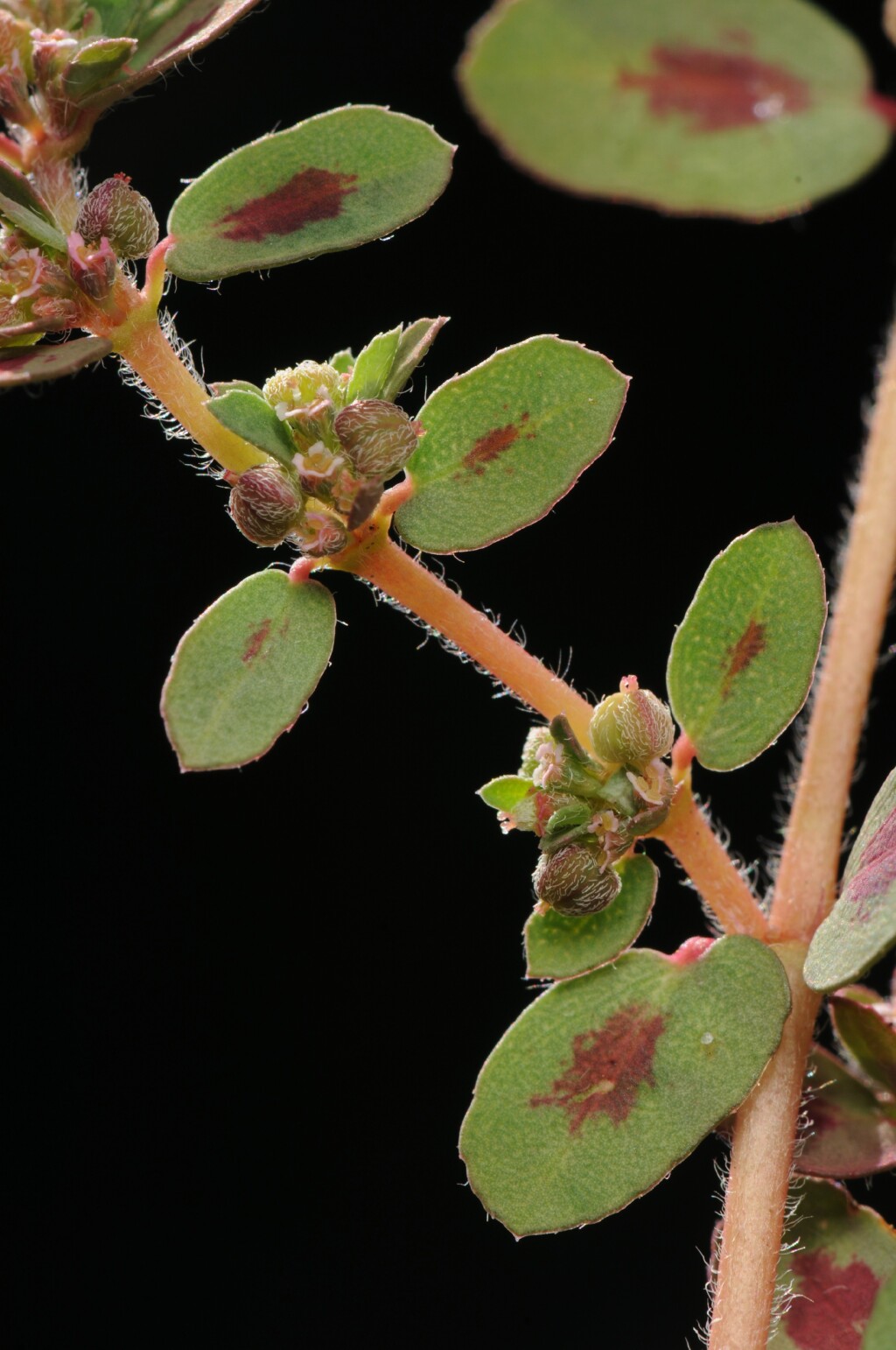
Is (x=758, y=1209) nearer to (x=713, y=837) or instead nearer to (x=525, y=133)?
(x=713, y=837)

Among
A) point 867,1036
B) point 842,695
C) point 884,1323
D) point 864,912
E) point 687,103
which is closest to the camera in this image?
point 864,912

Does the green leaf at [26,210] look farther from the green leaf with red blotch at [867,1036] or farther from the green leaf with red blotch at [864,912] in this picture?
the green leaf with red blotch at [867,1036]

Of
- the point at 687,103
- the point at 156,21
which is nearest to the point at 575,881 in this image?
the point at 156,21

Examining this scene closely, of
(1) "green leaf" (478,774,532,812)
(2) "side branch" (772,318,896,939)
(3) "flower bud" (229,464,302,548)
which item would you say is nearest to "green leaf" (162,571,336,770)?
(3) "flower bud" (229,464,302,548)

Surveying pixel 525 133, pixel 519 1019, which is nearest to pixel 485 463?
pixel 519 1019

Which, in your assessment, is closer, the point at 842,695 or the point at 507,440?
the point at 507,440

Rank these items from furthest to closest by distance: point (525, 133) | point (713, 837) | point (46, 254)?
1. point (525, 133)
2. point (713, 837)
3. point (46, 254)

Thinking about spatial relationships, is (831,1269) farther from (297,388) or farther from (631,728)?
(297,388)
